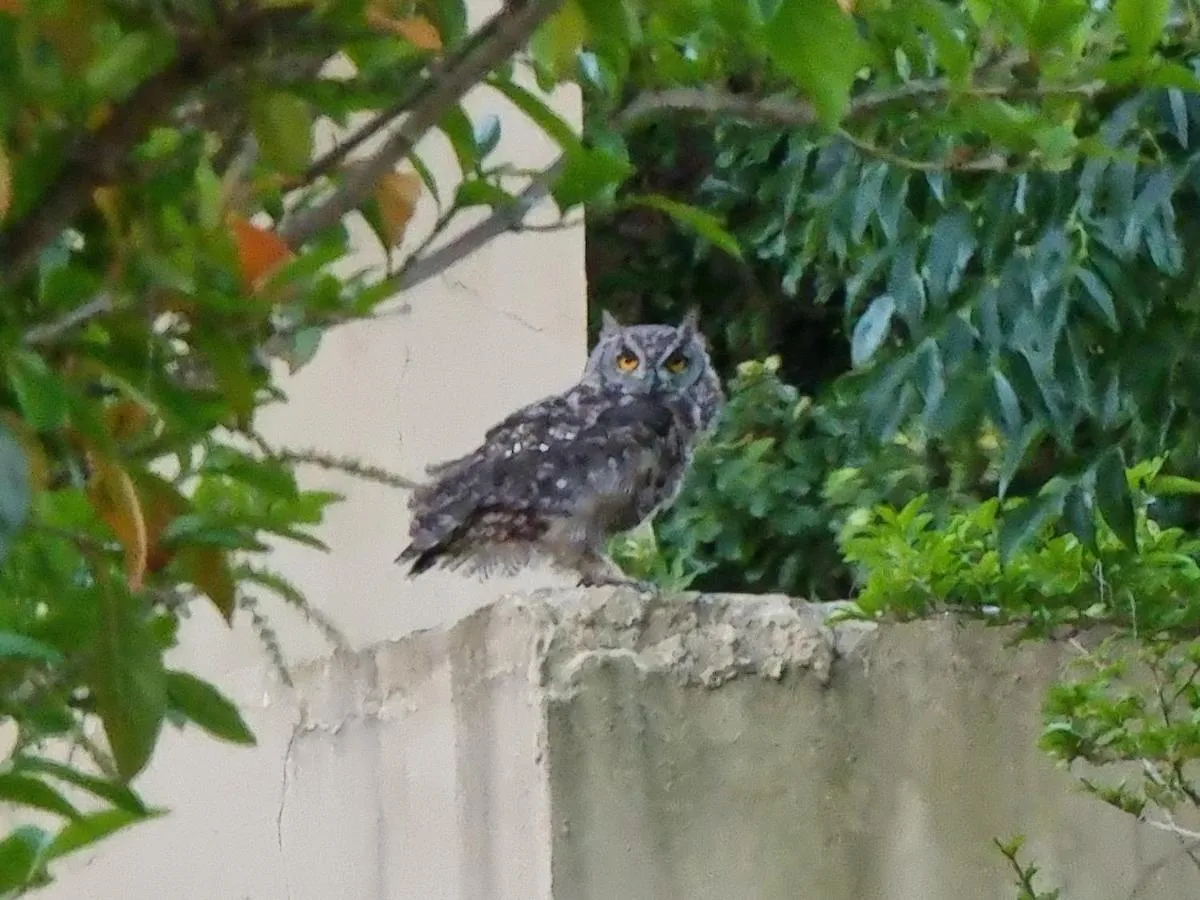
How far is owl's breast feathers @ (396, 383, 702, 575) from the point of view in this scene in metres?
1.60

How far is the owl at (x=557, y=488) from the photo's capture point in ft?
5.24

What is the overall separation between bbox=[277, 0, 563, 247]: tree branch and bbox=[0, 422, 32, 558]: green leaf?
0.16 metres

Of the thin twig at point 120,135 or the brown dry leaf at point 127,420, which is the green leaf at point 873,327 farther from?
the thin twig at point 120,135

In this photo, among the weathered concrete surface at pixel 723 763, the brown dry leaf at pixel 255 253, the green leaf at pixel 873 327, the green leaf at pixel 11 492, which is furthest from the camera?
the green leaf at pixel 873 327

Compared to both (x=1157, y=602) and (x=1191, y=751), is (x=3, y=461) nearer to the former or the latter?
(x=1191, y=751)

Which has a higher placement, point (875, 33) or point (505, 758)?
point (875, 33)

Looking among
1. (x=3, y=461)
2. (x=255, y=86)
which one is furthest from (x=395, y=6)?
(x=3, y=461)

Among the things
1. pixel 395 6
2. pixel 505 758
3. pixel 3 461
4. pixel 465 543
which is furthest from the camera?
pixel 465 543

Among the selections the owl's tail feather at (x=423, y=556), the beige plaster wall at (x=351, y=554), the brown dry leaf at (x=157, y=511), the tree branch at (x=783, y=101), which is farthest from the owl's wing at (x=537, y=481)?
the brown dry leaf at (x=157, y=511)

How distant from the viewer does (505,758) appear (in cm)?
148

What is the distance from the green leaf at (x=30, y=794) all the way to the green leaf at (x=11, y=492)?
127 mm

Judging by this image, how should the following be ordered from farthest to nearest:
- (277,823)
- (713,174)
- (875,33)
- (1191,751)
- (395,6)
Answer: (713,174)
(277,823)
(1191,751)
(875,33)
(395,6)

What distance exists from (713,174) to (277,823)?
140cm

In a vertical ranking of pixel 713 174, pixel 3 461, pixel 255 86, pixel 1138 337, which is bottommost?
pixel 3 461
